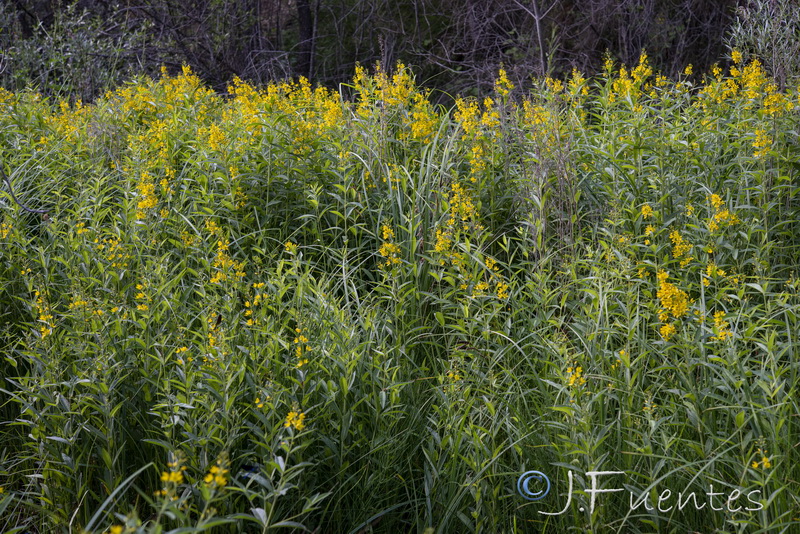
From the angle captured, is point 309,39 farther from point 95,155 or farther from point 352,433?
point 352,433

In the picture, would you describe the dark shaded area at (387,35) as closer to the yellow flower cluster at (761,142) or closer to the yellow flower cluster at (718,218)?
the yellow flower cluster at (761,142)

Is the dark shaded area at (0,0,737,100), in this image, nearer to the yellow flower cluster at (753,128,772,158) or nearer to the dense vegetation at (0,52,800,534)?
the dense vegetation at (0,52,800,534)

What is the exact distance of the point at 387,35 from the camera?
10.6 metres

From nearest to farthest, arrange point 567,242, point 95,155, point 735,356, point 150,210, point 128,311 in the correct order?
1. point 735,356
2. point 128,311
3. point 567,242
4. point 150,210
5. point 95,155

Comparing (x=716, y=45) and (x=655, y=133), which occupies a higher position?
(x=655, y=133)

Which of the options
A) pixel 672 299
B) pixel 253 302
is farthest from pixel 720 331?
pixel 253 302

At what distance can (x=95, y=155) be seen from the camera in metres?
4.38

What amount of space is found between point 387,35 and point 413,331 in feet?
27.2

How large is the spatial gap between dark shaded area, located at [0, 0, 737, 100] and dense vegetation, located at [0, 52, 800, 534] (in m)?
4.80

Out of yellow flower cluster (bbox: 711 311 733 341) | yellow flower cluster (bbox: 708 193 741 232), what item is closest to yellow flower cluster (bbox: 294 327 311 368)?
yellow flower cluster (bbox: 711 311 733 341)

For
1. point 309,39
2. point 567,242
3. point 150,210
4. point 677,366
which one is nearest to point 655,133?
point 567,242

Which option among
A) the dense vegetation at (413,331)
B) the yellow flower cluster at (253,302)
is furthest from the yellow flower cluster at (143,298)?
the yellow flower cluster at (253,302)

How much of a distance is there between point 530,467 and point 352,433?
2.00ft

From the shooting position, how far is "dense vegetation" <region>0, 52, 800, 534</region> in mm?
2328
